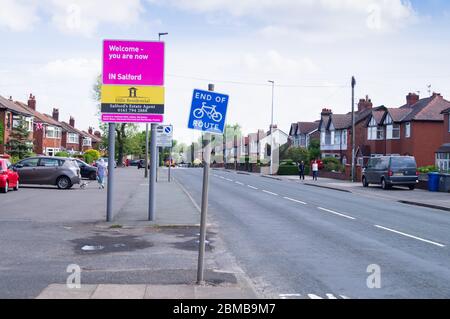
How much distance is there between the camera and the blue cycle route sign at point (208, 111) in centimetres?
759

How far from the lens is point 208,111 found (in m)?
7.64

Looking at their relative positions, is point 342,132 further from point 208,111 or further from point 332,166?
point 208,111

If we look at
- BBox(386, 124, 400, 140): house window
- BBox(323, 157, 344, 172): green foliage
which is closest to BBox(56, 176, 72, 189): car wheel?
BBox(323, 157, 344, 172): green foliage

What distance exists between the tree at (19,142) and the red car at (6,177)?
28544 millimetres

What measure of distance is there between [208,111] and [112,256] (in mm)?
3509

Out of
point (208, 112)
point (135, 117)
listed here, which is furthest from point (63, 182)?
point (208, 112)

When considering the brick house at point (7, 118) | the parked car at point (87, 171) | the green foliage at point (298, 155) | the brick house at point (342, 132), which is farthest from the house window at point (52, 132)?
the parked car at point (87, 171)

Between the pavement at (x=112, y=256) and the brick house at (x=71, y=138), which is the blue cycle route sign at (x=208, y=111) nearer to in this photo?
the pavement at (x=112, y=256)

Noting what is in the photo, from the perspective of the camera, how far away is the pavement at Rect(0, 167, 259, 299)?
7082 mm

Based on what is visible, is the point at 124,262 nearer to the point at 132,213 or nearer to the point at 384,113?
the point at 132,213

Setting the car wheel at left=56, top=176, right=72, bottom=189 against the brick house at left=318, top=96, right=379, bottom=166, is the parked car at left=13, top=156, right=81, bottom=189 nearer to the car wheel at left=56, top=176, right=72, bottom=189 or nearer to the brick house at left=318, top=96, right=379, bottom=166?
the car wheel at left=56, top=176, right=72, bottom=189

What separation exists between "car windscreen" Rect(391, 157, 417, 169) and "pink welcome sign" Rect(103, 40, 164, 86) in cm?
2315
